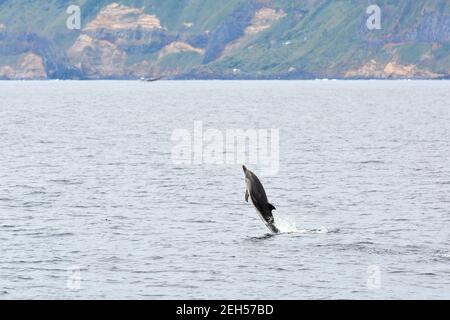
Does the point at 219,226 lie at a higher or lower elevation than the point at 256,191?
lower

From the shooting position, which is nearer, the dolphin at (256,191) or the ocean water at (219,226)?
the ocean water at (219,226)

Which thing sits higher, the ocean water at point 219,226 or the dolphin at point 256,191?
the dolphin at point 256,191

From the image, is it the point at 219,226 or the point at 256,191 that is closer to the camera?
the point at 256,191

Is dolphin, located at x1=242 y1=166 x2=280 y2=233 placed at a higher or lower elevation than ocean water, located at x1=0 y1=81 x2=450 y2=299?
higher

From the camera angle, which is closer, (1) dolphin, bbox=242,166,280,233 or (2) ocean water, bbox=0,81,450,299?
(2) ocean water, bbox=0,81,450,299
